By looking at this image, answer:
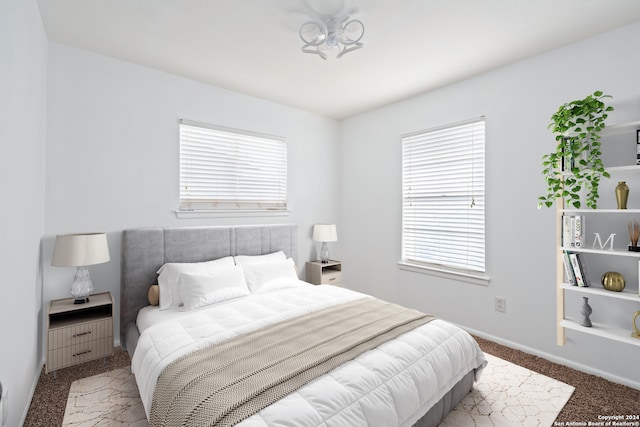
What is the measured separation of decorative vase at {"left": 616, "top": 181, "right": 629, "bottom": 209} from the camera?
2.13 m

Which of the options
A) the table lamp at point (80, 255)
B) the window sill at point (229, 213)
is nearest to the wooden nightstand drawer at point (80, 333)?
the table lamp at point (80, 255)

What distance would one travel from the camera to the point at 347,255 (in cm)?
455

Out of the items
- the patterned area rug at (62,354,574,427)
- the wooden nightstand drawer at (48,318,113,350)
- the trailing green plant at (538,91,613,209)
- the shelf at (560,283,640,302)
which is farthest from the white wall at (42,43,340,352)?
the shelf at (560,283,640,302)

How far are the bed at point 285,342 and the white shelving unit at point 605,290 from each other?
0.86 metres

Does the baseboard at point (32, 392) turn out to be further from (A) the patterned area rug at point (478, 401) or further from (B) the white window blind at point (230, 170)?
(B) the white window blind at point (230, 170)

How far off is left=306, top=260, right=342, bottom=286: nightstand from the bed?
29.2 inches

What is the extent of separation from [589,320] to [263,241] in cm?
306

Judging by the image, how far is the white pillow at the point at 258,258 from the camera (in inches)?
126

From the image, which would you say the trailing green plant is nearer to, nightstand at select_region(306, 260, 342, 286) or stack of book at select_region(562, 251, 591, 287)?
stack of book at select_region(562, 251, 591, 287)

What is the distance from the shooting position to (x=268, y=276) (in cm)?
310

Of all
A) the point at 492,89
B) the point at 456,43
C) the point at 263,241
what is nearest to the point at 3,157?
the point at 263,241

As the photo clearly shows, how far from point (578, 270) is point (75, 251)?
3895mm

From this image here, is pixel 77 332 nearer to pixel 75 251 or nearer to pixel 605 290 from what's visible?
pixel 75 251

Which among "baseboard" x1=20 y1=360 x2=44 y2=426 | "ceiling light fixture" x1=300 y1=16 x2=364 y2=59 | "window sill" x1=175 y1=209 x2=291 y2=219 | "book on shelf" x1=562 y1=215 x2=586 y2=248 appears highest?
"ceiling light fixture" x1=300 y1=16 x2=364 y2=59
